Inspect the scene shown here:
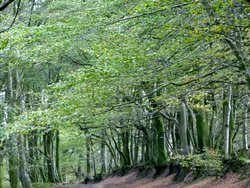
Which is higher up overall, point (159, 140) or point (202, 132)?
point (202, 132)

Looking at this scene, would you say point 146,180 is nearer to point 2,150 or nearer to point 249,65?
point 2,150

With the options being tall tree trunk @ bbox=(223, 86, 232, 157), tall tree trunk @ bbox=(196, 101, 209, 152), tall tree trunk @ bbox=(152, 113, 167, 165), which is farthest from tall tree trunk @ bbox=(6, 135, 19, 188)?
tall tree trunk @ bbox=(223, 86, 232, 157)

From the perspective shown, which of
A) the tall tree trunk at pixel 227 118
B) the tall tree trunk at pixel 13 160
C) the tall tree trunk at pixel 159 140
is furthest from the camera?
the tall tree trunk at pixel 159 140

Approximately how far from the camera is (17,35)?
531 inches

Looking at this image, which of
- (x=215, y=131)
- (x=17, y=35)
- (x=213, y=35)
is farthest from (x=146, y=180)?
(x=213, y=35)

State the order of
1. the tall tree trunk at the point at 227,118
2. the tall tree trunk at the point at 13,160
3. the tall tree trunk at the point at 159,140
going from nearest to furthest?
1. the tall tree trunk at the point at 227,118
2. the tall tree trunk at the point at 13,160
3. the tall tree trunk at the point at 159,140

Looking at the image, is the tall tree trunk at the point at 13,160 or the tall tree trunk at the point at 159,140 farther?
the tall tree trunk at the point at 159,140

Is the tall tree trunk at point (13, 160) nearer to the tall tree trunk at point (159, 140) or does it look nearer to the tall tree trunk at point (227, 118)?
the tall tree trunk at point (159, 140)

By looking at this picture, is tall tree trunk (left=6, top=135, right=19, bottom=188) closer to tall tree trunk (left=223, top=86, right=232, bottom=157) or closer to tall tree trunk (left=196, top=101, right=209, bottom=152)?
tall tree trunk (left=196, top=101, right=209, bottom=152)

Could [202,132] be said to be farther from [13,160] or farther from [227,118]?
[13,160]

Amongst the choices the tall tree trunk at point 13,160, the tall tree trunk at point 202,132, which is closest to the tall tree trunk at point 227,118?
the tall tree trunk at point 202,132

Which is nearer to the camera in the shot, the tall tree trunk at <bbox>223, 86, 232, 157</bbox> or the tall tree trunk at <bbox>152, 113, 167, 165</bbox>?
the tall tree trunk at <bbox>223, 86, 232, 157</bbox>

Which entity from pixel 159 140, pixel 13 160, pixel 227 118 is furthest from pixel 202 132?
pixel 13 160

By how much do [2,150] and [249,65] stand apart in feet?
47.7
